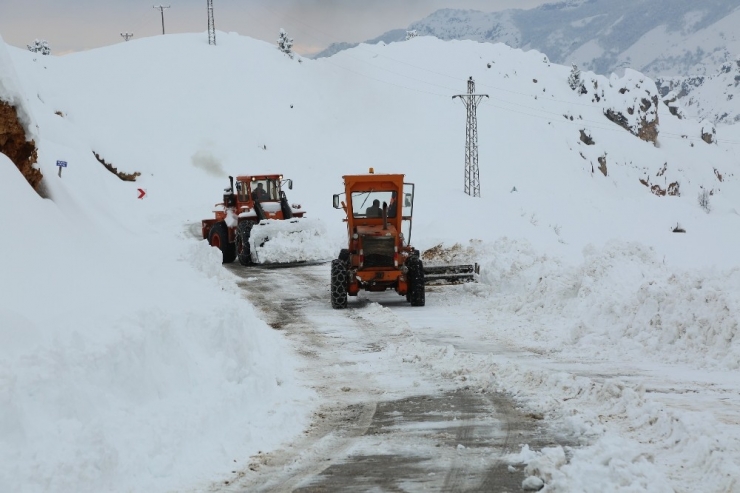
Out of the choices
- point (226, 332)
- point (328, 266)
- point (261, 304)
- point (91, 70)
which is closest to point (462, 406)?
point (226, 332)

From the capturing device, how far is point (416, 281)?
48.9ft

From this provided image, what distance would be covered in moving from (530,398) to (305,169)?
1949 inches

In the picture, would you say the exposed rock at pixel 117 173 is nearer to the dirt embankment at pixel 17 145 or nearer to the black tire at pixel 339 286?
the black tire at pixel 339 286

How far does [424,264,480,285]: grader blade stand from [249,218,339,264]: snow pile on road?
222 inches

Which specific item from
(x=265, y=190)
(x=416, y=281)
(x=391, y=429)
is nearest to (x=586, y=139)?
(x=265, y=190)

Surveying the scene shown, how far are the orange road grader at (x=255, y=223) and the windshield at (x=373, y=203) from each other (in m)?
5.67

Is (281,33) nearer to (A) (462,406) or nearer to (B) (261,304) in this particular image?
(B) (261,304)

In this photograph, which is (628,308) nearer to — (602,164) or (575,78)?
(602,164)

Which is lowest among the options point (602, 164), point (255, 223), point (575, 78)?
point (255, 223)

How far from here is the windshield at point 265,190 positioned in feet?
74.0

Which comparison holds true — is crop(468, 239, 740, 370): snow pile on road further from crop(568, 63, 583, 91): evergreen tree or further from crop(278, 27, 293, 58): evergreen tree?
crop(568, 63, 583, 91): evergreen tree

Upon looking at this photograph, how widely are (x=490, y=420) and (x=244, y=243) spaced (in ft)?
48.1

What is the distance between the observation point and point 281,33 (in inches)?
2955

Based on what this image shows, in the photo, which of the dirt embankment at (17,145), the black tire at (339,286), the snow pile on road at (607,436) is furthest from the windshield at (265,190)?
the snow pile on road at (607,436)
